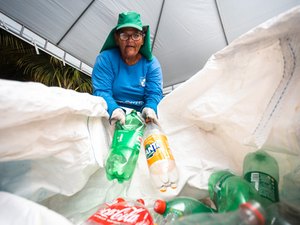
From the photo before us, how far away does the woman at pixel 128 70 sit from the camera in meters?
0.95

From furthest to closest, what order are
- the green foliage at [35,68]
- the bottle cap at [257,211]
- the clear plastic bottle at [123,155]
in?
the green foliage at [35,68]
the clear plastic bottle at [123,155]
the bottle cap at [257,211]

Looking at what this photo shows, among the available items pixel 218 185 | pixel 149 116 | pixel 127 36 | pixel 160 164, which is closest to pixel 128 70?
pixel 127 36

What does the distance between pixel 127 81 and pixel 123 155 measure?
0.52 metres

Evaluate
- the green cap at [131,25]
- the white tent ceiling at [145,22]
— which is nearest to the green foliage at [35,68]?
the white tent ceiling at [145,22]

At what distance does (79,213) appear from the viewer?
45cm

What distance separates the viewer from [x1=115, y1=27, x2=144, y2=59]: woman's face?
3.27ft

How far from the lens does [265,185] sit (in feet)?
1.31

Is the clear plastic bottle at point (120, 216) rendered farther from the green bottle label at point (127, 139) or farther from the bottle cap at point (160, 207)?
the green bottle label at point (127, 139)

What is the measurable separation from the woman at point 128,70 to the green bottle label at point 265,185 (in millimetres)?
571

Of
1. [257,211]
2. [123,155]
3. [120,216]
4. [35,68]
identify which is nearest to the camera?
[257,211]

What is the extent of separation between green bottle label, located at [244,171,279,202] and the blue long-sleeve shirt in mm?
557

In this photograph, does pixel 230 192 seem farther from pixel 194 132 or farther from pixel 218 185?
pixel 194 132

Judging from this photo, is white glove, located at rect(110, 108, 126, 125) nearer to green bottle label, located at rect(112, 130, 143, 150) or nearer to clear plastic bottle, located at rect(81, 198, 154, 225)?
green bottle label, located at rect(112, 130, 143, 150)

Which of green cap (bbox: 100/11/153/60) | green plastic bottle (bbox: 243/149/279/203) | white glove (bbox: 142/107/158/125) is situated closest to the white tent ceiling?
green cap (bbox: 100/11/153/60)
